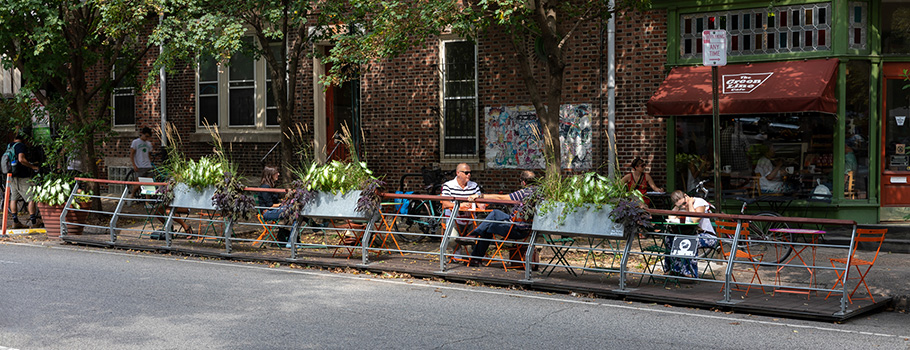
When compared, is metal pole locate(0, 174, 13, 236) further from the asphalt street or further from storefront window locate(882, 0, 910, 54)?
storefront window locate(882, 0, 910, 54)

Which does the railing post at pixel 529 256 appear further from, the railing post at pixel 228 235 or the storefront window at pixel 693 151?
the storefront window at pixel 693 151

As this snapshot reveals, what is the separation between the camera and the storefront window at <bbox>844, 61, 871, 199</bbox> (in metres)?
14.2

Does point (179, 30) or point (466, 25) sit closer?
point (466, 25)

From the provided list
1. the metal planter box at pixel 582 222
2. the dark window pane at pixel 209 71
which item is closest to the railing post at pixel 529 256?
the metal planter box at pixel 582 222

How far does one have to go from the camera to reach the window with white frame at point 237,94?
803 inches

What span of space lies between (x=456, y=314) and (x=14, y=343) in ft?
12.5

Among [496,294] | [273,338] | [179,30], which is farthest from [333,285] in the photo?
[179,30]

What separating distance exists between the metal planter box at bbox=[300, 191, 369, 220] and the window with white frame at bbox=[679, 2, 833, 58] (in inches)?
283

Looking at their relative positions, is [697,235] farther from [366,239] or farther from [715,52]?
[366,239]

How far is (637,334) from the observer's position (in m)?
7.47

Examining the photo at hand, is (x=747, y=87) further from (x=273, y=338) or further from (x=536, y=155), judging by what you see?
(x=273, y=338)

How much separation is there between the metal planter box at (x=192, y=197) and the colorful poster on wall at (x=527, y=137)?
623 cm

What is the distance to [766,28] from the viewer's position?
14.7 metres

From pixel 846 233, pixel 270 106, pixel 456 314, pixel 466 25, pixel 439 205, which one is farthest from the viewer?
pixel 270 106
